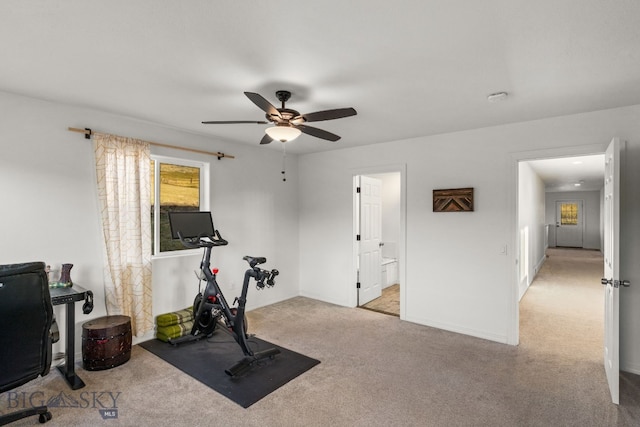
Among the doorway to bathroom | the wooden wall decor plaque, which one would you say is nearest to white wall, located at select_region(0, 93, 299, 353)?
the doorway to bathroom

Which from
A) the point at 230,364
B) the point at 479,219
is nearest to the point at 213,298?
the point at 230,364

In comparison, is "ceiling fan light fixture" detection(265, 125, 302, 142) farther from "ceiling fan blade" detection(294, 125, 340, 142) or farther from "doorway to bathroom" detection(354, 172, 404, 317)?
"doorway to bathroom" detection(354, 172, 404, 317)

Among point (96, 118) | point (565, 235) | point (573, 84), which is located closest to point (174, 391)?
point (96, 118)

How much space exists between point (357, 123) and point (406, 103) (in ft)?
2.42

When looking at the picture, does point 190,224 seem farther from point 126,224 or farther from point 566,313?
point 566,313

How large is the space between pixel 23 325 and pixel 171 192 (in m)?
2.21

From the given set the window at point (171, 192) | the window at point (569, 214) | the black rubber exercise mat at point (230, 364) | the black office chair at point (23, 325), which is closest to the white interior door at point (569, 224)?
the window at point (569, 214)

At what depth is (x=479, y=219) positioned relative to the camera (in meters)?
3.81

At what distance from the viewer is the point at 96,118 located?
326 centimetres

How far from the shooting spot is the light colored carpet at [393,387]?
2.28m

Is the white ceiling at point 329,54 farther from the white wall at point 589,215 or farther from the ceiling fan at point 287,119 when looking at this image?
the white wall at point 589,215

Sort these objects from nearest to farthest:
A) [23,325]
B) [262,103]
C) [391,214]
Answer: [23,325], [262,103], [391,214]

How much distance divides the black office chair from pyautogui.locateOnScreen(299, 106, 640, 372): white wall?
3716 mm

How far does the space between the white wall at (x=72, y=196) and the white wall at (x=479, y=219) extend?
81.8 inches
